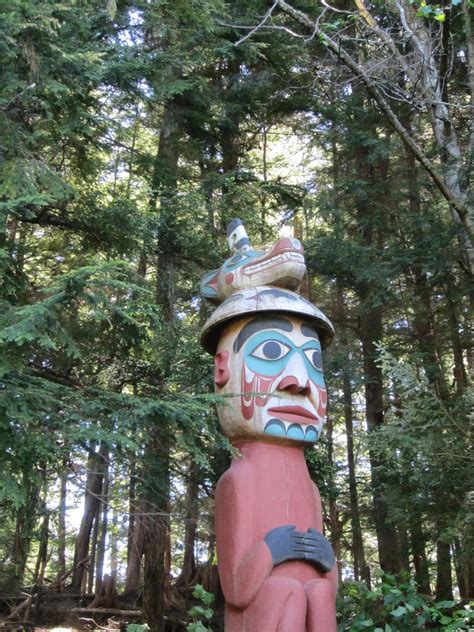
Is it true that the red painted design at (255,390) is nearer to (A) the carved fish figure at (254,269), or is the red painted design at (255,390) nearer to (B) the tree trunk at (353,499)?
(A) the carved fish figure at (254,269)

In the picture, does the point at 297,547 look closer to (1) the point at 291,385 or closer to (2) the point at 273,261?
(1) the point at 291,385

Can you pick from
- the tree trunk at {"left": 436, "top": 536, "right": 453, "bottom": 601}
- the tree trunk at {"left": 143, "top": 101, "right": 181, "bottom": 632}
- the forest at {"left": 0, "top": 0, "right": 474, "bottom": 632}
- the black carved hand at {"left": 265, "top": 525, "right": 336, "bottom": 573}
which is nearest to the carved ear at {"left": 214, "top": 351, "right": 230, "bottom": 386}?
the forest at {"left": 0, "top": 0, "right": 474, "bottom": 632}

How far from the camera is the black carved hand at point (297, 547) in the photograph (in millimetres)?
4309

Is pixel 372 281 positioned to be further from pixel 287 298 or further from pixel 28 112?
pixel 28 112

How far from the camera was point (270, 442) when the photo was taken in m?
4.90

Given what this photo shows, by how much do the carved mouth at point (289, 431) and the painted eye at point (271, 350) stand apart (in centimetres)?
53

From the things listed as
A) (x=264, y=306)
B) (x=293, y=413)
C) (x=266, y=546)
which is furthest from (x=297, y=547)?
(x=264, y=306)

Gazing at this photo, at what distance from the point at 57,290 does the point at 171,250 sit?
16.2 feet

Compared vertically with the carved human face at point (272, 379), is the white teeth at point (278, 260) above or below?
above

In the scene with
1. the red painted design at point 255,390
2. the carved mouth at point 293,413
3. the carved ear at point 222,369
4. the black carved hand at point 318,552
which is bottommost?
the black carved hand at point 318,552

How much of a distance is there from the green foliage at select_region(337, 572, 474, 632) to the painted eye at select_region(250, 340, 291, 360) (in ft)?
6.31

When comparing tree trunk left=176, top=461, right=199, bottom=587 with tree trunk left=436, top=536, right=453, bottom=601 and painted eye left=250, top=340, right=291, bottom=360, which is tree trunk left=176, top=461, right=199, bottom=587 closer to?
tree trunk left=436, top=536, right=453, bottom=601

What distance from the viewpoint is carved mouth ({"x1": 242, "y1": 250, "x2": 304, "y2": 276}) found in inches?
211

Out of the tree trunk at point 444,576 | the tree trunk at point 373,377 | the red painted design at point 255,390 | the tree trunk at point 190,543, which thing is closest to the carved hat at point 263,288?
the red painted design at point 255,390
